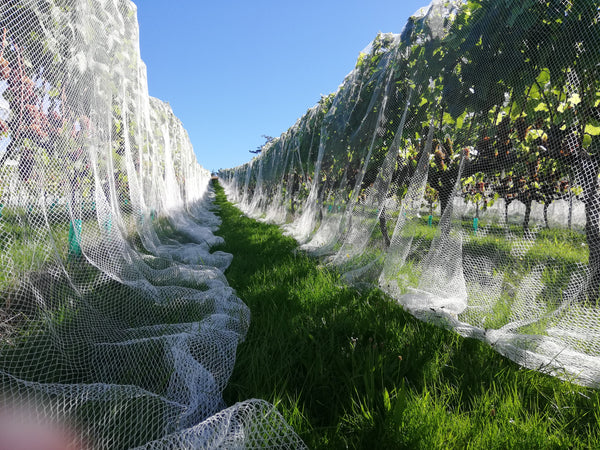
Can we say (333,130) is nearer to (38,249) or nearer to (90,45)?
(90,45)

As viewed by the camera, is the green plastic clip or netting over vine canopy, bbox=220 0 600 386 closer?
netting over vine canopy, bbox=220 0 600 386

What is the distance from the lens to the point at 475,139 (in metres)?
2.03

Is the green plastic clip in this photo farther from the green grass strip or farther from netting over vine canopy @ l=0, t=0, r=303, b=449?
the green grass strip

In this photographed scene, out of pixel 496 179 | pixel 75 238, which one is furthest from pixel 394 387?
pixel 75 238

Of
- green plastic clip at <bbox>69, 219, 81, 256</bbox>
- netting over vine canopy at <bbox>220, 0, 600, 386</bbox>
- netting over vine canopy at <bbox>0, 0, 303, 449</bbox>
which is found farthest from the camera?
green plastic clip at <bbox>69, 219, 81, 256</bbox>

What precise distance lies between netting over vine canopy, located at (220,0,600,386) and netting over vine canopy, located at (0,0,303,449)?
1.20 m

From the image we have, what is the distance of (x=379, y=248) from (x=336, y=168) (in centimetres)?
165

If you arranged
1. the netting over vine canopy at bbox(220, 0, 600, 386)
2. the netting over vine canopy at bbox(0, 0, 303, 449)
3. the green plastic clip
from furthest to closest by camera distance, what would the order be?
the green plastic clip → the netting over vine canopy at bbox(220, 0, 600, 386) → the netting over vine canopy at bbox(0, 0, 303, 449)

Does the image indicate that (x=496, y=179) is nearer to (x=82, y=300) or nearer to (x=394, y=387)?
(x=394, y=387)

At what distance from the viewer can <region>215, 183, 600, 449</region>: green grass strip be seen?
0.96 metres

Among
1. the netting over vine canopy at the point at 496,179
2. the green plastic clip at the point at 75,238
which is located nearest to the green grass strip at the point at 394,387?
the netting over vine canopy at the point at 496,179

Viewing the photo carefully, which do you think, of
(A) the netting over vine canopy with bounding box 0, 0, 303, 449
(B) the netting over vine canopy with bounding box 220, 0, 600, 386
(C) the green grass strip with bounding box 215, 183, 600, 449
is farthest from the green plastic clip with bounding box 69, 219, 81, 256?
(B) the netting over vine canopy with bounding box 220, 0, 600, 386

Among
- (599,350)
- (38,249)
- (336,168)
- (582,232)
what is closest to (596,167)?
(582,232)

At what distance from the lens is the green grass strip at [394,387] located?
3.14 ft
